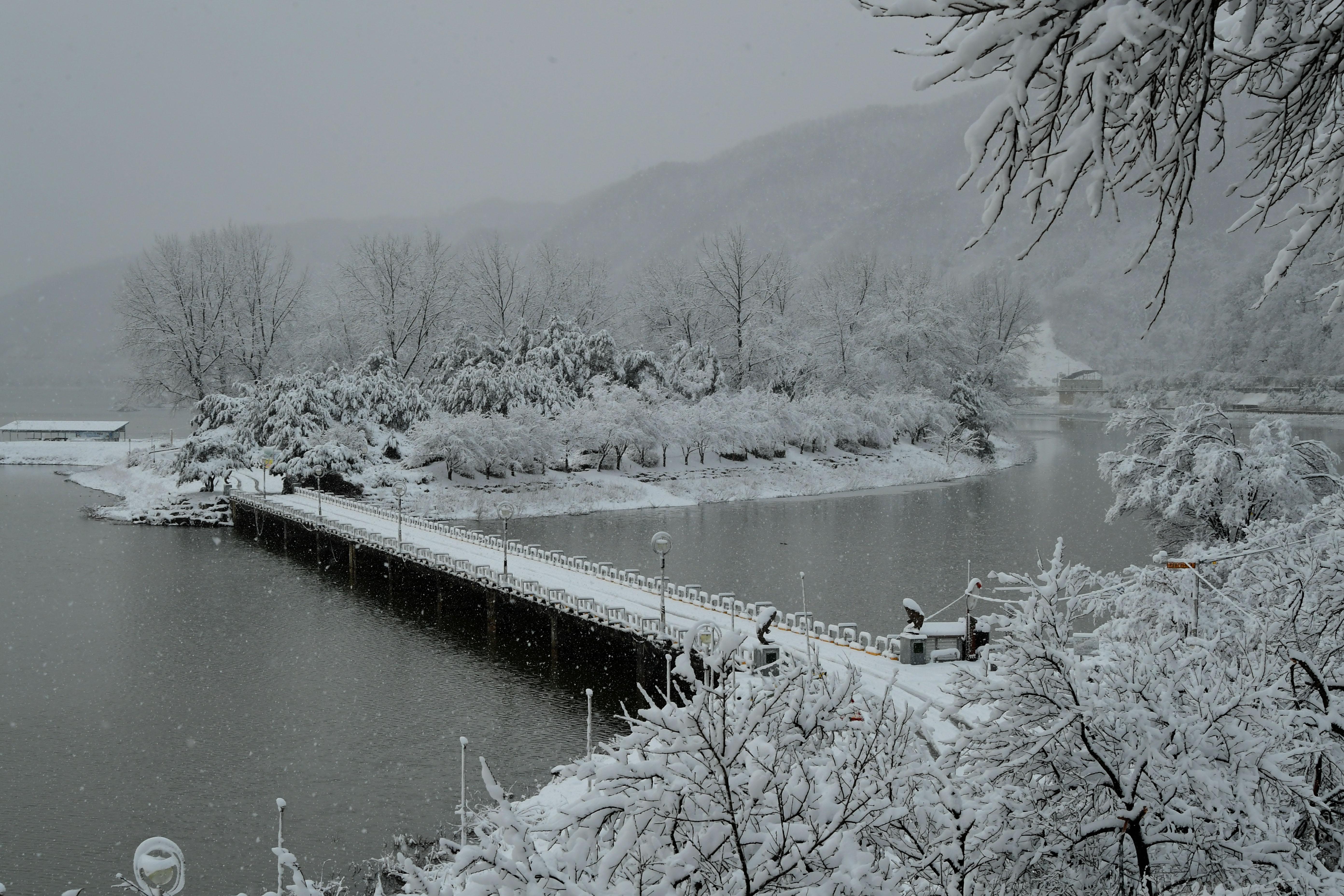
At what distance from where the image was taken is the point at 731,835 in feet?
14.0

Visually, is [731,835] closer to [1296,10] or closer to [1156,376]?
[1296,10]

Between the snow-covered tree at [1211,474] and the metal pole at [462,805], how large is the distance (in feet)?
55.4

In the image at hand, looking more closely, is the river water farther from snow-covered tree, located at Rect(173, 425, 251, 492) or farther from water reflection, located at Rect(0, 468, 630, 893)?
snow-covered tree, located at Rect(173, 425, 251, 492)

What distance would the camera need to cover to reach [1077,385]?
370 ft

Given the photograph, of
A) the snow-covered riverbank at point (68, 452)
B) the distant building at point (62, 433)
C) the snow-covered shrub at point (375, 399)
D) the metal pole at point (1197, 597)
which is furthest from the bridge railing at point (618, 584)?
the distant building at point (62, 433)

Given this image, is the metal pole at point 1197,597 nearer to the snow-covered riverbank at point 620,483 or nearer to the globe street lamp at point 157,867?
the globe street lamp at point 157,867

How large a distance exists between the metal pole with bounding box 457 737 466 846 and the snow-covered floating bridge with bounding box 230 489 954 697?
380 cm

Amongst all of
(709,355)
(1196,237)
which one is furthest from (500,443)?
(1196,237)

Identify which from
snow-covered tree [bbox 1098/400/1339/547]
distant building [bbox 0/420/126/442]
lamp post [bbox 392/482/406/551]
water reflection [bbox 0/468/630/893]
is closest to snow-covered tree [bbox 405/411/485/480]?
lamp post [bbox 392/482/406/551]

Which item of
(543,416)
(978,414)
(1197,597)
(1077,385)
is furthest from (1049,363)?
(1197,597)

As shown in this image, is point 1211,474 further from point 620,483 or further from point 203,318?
point 203,318

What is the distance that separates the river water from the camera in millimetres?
14555

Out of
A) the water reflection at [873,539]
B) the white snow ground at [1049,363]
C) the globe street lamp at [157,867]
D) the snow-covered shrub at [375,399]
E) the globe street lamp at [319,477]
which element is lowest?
the water reflection at [873,539]

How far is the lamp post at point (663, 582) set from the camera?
1798cm
